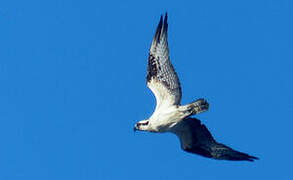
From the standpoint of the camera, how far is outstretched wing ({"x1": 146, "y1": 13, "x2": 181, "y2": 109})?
2212 cm

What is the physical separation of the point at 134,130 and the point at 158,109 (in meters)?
1.29

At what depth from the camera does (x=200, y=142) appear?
2223 cm

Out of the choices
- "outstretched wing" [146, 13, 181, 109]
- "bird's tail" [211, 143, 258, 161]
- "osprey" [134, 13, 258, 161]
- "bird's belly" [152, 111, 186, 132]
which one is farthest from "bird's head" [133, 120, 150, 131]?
"bird's tail" [211, 143, 258, 161]

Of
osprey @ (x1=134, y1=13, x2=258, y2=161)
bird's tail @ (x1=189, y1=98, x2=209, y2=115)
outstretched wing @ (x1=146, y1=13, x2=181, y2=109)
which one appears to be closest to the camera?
bird's tail @ (x1=189, y1=98, x2=209, y2=115)

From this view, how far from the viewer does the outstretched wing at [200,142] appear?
71.3 ft

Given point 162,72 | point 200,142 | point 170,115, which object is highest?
point 162,72

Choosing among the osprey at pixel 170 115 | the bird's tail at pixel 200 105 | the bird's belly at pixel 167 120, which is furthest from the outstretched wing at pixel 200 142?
the bird's tail at pixel 200 105

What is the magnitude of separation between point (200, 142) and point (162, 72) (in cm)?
318

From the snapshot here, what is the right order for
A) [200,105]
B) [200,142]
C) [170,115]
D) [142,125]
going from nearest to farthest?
[200,105] → [170,115] → [142,125] → [200,142]

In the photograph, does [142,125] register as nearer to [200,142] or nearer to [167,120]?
[167,120]

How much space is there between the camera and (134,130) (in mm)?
22203

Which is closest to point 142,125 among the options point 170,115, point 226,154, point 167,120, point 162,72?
point 167,120

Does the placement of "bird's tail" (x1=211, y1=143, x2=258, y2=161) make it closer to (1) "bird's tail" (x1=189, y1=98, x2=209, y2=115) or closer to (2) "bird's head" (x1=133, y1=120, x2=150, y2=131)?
(1) "bird's tail" (x1=189, y1=98, x2=209, y2=115)

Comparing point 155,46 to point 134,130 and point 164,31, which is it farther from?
point 134,130
